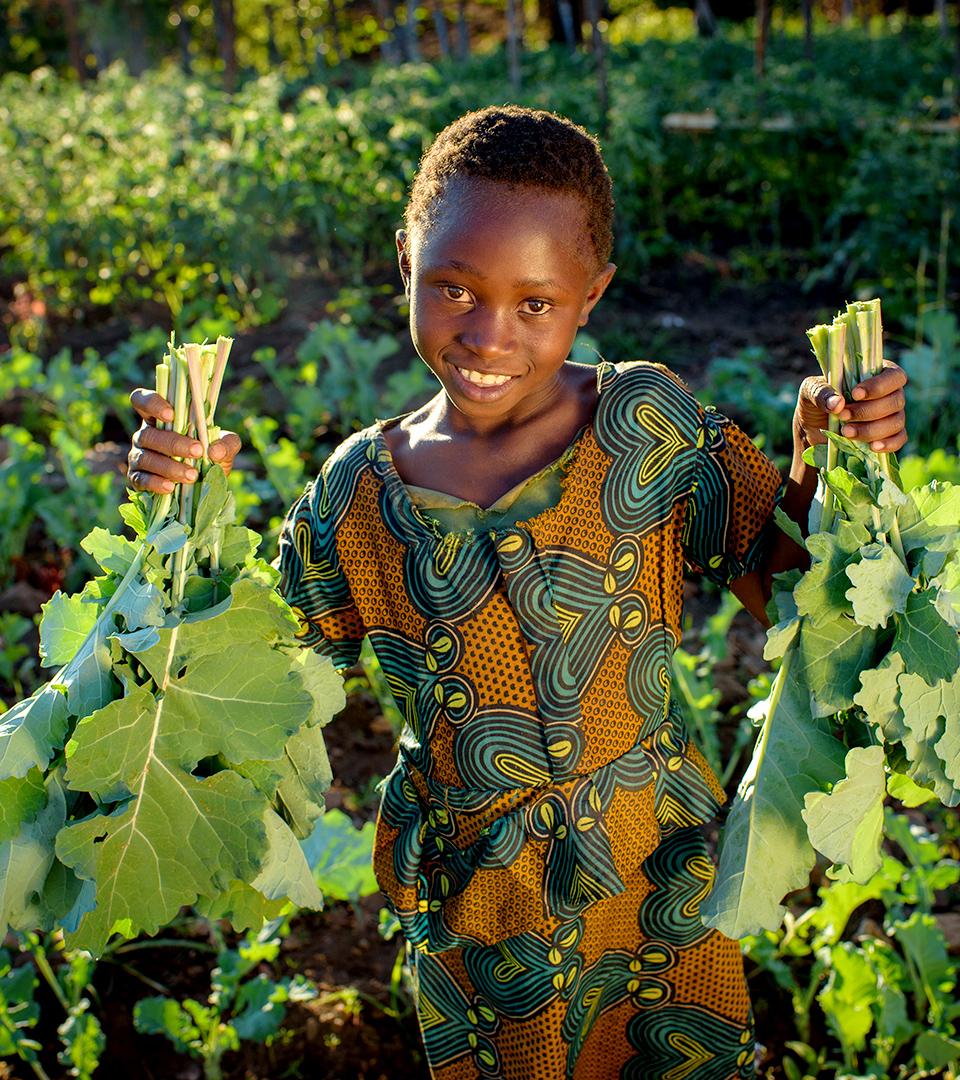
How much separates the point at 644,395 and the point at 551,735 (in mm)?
499

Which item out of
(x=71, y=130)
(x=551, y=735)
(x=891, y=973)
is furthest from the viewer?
(x=71, y=130)

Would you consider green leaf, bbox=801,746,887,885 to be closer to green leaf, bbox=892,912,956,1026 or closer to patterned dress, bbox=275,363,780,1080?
patterned dress, bbox=275,363,780,1080

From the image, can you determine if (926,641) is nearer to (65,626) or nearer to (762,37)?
(65,626)

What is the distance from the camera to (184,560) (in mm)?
1285

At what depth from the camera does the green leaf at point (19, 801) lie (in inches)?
48.3

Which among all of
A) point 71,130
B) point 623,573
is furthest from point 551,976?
point 71,130

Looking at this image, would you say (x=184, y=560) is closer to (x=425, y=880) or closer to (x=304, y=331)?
(x=425, y=880)

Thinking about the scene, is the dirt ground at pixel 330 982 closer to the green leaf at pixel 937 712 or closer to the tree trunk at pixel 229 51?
the green leaf at pixel 937 712

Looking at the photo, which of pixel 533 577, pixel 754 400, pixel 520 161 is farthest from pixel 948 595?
pixel 754 400

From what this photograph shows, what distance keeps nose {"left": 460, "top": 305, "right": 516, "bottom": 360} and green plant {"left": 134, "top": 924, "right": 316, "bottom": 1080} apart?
1.34 metres

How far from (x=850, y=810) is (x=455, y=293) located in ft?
2.66

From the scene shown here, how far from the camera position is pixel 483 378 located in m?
1.29

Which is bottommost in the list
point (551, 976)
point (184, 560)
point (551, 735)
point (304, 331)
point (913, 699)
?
point (304, 331)

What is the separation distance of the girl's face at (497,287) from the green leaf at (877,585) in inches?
18.2
